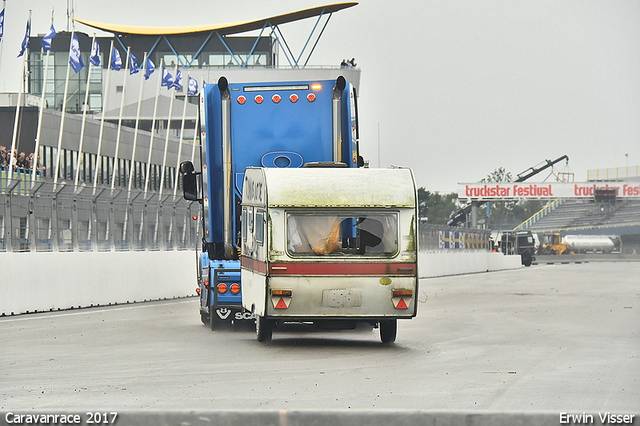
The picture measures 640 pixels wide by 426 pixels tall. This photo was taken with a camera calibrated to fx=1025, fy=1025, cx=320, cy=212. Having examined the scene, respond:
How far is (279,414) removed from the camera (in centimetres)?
766

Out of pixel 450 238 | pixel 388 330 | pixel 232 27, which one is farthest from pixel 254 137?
pixel 232 27

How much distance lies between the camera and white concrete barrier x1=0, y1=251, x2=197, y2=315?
20.8 meters

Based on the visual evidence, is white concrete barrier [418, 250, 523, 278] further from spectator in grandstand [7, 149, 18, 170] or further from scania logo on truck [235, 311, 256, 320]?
scania logo on truck [235, 311, 256, 320]

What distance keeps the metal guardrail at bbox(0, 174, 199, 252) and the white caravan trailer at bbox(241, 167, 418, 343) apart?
26.4ft

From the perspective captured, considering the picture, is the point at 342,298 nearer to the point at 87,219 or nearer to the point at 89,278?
the point at 89,278

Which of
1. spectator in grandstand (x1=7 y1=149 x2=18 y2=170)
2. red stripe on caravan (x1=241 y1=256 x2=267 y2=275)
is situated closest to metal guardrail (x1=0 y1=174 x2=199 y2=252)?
red stripe on caravan (x1=241 y1=256 x2=267 y2=275)

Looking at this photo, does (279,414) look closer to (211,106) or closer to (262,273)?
(262,273)

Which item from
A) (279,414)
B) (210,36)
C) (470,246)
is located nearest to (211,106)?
(279,414)

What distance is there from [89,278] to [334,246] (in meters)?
10.9

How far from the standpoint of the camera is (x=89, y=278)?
23.5 meters

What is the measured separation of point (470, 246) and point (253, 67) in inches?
1650

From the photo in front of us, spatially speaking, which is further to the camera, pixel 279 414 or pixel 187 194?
pixel 187 194

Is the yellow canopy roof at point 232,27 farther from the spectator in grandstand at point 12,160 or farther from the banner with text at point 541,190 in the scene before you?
the spectator in grandstand at point 12,160

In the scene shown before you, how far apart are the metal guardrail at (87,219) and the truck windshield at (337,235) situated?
319 inches
